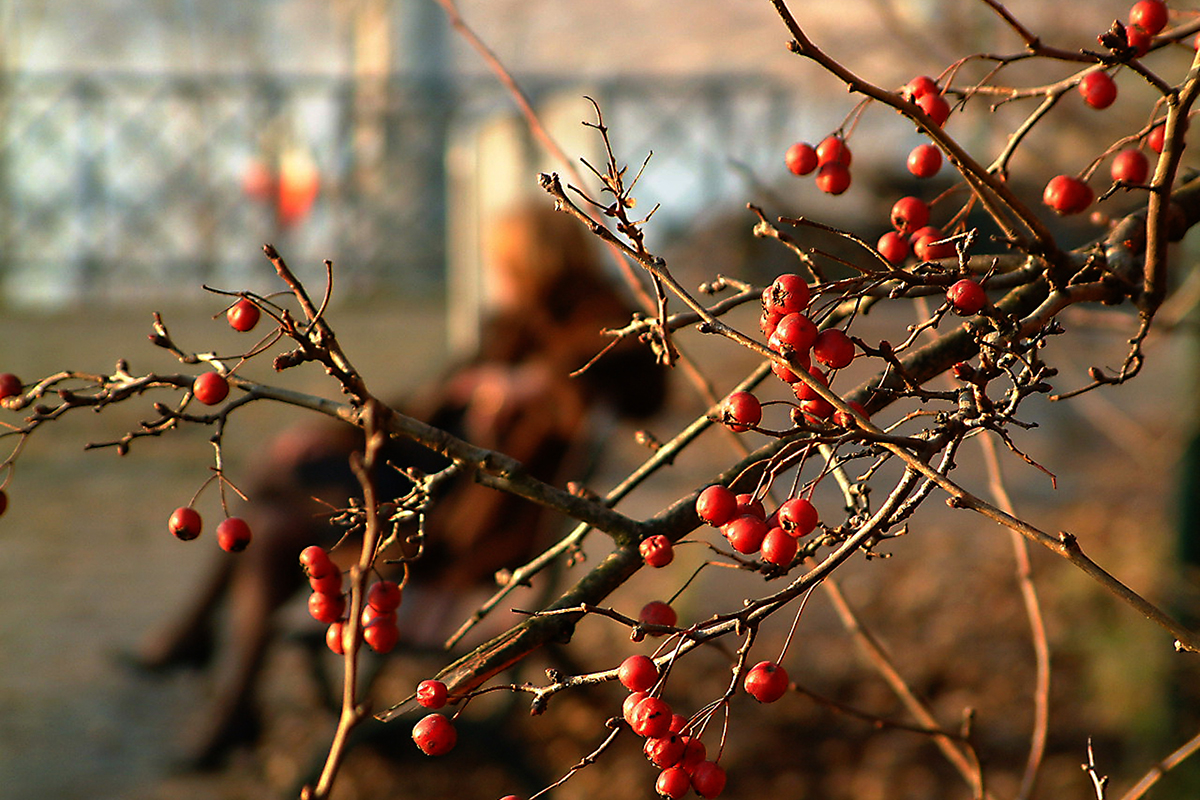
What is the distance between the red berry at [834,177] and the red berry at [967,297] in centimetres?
26

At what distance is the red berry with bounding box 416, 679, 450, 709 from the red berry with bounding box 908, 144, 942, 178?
54 centimetres

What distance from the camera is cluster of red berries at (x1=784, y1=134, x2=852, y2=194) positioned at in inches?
35.5

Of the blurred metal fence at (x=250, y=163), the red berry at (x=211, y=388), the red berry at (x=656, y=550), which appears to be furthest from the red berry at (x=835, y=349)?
the blurred metal fence at (x=250, y=163)

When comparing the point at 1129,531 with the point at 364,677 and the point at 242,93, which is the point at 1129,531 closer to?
the point at 364,677

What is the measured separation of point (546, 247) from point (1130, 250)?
2475mm

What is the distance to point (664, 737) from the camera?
0.69 metres

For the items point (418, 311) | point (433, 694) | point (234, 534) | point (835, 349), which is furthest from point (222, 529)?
point (418, 311)

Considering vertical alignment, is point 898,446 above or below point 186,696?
below

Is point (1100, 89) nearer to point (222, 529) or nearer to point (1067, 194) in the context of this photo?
point (1067, 194)

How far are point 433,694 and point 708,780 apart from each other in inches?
7.2

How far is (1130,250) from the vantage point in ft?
2.68

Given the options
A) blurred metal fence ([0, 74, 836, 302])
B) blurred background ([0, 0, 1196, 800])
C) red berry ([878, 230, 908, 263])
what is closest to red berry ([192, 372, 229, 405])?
red berry ([878, 230, 908, 263])

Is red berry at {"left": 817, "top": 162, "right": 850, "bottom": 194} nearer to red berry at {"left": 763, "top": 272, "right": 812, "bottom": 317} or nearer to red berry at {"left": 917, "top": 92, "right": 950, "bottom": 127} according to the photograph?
red berry at {"left": 917, "top": 92, "right": 950, "bottom": 127}

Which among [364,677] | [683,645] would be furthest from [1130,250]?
[364,677]
